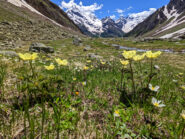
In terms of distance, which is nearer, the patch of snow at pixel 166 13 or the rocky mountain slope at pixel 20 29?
the rocky mountain slope at pixel 20 29

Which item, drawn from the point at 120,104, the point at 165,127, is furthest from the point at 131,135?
the point at 120,104

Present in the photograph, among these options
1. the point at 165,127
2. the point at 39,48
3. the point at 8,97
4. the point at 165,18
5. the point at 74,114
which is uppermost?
the point at 165,18

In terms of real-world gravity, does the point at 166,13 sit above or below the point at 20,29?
above

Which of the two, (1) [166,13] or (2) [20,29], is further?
(1) [166,13]

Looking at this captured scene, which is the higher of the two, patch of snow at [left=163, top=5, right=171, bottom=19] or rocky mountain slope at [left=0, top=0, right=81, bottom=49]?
patch of snow at [left=163, top=5, right=171, bottom=19]

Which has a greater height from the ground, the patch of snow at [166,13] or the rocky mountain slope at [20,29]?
the patch of snow at [166,13]

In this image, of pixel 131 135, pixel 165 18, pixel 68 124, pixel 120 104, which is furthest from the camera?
pixel 165 18

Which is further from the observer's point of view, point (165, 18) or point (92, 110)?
point (165, 18)

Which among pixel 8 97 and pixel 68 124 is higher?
pixel 8 97

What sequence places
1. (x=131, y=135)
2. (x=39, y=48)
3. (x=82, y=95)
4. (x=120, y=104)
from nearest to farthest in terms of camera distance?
1. (x=131, y=135)
2. (x=120, y=104)
3. (x=82, y=95)
4. (x=39, y=48)

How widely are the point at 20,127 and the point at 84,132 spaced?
109cm

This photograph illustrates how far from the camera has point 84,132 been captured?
197 centimetres

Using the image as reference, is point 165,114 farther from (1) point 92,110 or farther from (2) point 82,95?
(2) point 82,95

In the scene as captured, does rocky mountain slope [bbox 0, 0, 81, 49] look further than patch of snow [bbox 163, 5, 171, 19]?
No
